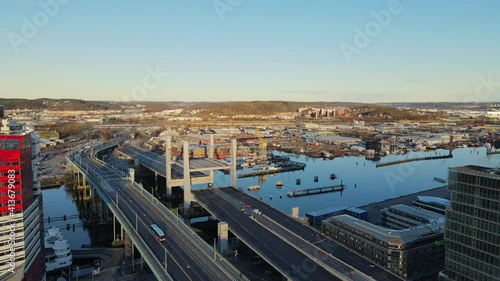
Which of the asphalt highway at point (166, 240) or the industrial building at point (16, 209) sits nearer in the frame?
the industrial building at point (16, 209)

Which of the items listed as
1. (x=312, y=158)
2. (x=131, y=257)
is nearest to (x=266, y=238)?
(x=131, y=257)

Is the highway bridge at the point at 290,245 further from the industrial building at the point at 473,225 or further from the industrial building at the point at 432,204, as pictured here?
the industrial building at the point at 432,204

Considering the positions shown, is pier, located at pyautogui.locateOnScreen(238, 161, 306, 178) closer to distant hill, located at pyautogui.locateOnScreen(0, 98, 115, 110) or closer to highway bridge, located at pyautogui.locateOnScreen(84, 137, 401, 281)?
highway bridge, located at pyautogui.locateOnScreen(84, 137, 401, 281)

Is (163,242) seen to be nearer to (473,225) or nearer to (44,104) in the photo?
(473,225)

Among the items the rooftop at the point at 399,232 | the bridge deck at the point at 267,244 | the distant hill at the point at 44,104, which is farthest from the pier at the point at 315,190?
the distant hill at the point at 44,104

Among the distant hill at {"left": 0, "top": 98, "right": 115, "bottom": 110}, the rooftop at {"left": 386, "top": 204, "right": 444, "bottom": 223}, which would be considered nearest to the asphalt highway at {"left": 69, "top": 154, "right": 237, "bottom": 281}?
the rooftop at {"left": 386, "top": 204, "right": 444, "bottom": 223}

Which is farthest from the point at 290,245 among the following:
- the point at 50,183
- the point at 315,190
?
the point at 50,183
